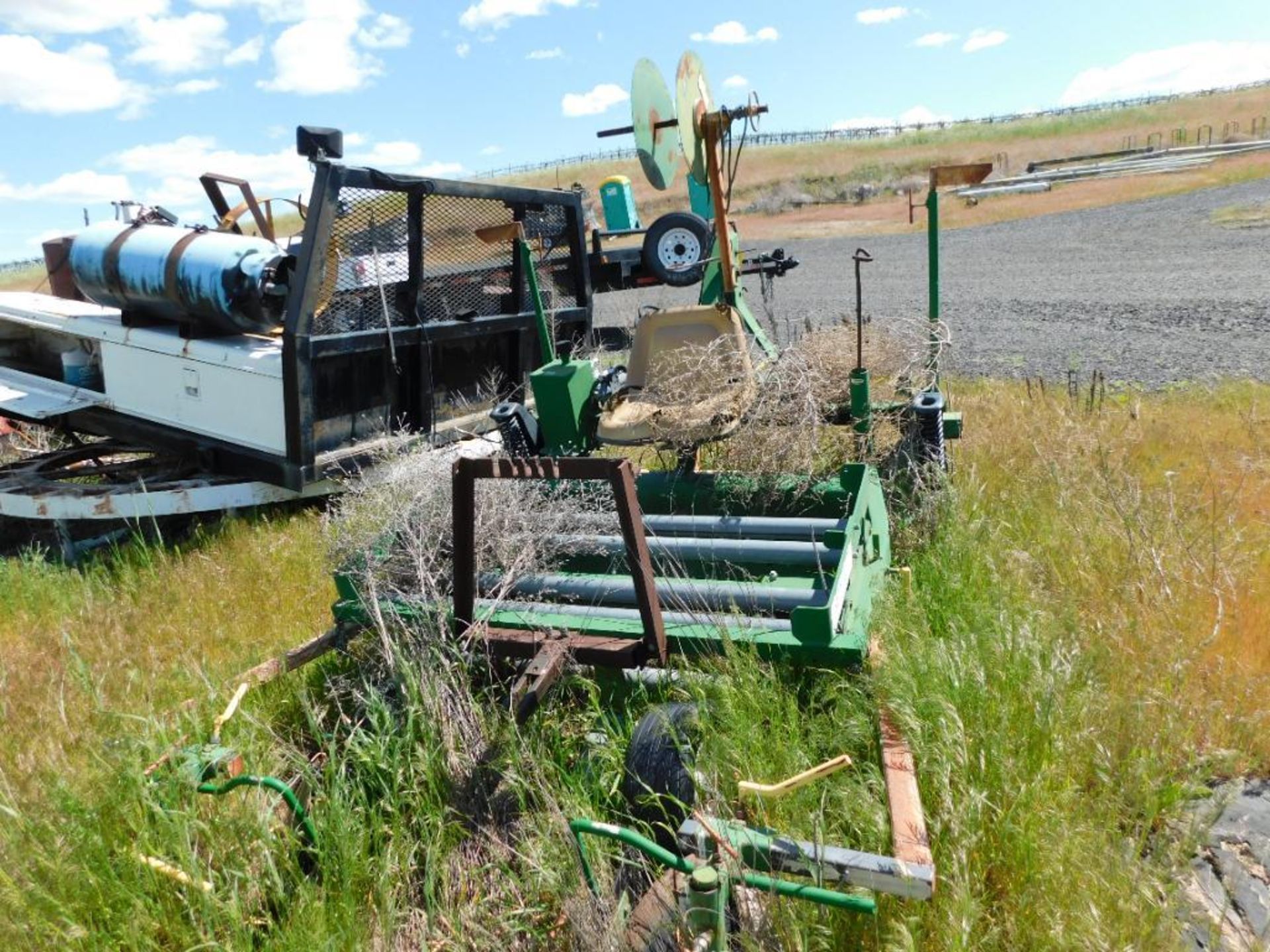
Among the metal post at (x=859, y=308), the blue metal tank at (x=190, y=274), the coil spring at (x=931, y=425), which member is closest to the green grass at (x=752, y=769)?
the coil spring at (x=931, y=425)

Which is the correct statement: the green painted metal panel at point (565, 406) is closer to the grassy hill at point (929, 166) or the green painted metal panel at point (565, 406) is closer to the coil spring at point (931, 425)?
the coil spring at point (931, 425)

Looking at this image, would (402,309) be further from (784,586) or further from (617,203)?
(617,203)

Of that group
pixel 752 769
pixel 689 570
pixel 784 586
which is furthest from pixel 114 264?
pixel 752 769

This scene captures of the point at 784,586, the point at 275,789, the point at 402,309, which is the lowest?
the point at 275,789

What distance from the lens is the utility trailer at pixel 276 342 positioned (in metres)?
5.48

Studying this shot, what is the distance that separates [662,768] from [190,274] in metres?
4.43

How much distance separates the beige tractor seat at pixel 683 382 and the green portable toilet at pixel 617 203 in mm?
8179

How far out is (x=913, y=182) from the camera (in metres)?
38.9

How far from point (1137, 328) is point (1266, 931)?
380 inches

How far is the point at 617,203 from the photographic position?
12797 millimetres

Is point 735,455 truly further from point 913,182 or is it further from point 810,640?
point 913,182

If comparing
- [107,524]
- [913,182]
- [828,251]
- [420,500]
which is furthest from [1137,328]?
[913,182]

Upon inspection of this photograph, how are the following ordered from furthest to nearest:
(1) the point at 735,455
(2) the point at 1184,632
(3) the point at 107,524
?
(3) the point at 107,524, (1) the point at 735,455, (2) the point at 1184,632

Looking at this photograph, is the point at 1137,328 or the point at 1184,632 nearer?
the point at 1184,632
